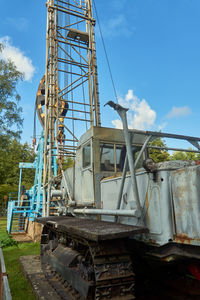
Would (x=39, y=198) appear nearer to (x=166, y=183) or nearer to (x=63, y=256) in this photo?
(x=63, y=256)

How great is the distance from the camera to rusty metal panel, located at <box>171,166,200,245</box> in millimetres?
2531

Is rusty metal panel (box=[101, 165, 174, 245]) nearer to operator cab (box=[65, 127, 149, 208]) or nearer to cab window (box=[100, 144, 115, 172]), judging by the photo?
operator cab (box=[65, 127, 149, 208])

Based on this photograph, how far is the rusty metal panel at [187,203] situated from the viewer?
2.53 meters

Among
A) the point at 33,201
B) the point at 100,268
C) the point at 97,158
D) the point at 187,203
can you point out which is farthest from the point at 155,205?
the point at 33,201

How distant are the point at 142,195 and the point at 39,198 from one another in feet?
32.2

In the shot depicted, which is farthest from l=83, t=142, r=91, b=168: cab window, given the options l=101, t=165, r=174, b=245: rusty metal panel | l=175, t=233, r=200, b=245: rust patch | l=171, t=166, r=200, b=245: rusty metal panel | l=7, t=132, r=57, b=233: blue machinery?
l=7, t=132, r=57, b=233: blue machinery

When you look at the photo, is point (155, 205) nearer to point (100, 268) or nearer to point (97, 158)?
point (100, 268)

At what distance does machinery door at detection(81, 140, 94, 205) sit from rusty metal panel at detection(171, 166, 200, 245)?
2089 mm

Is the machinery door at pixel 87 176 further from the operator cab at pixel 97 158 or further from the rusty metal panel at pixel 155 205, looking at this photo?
the rusty metal panel at pixel 155 205

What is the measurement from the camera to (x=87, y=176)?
490 centimetres

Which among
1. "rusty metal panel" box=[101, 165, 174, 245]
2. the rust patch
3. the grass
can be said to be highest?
"rusty metal panel" box=[101, 165, 174, 245]

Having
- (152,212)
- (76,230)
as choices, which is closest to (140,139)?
(152,212)

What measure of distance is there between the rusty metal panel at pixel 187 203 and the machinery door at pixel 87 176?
209 centimetres

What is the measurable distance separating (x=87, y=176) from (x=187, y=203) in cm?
256
